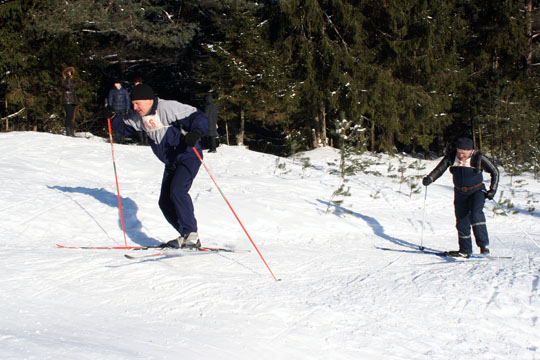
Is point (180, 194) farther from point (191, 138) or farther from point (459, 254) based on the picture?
point (459, 254)

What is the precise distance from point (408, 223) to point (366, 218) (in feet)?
2.31

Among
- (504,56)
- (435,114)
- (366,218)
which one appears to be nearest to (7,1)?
(366,218)

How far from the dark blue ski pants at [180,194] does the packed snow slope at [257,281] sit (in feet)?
1.28

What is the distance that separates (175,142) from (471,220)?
3.65 m

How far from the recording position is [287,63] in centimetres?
1909

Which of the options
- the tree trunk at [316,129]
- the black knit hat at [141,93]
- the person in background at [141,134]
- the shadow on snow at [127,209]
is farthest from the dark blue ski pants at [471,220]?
the tree trunk at [316,129]

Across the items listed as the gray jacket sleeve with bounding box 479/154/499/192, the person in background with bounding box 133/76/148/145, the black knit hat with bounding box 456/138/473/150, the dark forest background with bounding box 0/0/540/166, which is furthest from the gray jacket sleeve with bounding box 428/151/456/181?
the dark forest background with bounding box 0/0/540/166

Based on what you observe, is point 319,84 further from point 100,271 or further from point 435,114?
point 100,271

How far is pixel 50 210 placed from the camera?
729 cm

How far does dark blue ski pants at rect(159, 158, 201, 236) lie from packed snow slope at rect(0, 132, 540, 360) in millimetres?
391

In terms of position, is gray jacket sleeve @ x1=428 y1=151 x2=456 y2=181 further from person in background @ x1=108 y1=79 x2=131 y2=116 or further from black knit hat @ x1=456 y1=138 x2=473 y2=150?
person in background @ x1=108 y1=79 x2=131 y2=116

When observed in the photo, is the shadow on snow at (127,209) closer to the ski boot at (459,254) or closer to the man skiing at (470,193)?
the ski boot at (459,254)

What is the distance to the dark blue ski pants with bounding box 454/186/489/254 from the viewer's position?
6307mm

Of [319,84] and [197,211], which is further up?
[319,84]
